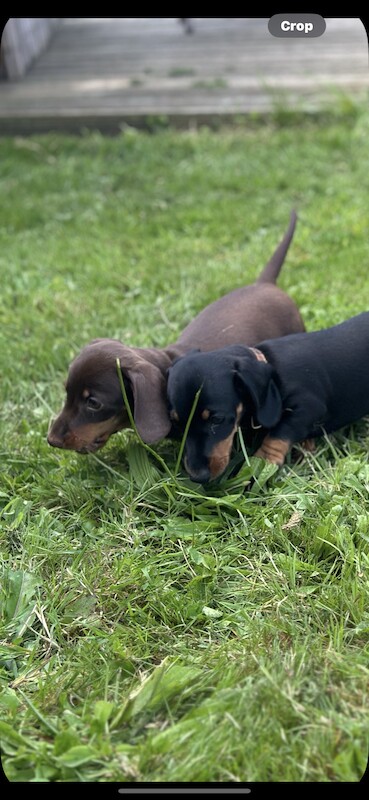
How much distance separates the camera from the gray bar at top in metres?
2.95

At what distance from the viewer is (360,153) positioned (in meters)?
6.44

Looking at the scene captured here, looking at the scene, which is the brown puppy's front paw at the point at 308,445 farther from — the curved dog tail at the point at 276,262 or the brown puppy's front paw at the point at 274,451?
the curved dog tail at the point at 276,262

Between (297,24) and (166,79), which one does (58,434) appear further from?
(166,79)

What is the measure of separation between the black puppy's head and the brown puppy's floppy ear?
0.05m

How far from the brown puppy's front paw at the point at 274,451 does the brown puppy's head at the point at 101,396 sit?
0.42 m

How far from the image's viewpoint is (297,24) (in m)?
2.99

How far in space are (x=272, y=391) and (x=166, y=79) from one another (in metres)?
6.90

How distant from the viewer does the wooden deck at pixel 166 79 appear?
7707mm

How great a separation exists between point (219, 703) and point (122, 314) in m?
2.75

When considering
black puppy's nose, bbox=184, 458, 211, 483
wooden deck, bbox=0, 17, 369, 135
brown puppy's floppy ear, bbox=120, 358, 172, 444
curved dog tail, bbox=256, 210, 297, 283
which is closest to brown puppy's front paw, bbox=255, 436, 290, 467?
black puppy's nose, bbox=184, 458, 211, 483

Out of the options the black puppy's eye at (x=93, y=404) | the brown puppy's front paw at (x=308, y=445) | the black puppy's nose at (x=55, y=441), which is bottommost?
the brown puppy's front paw at (x=308, y=445)

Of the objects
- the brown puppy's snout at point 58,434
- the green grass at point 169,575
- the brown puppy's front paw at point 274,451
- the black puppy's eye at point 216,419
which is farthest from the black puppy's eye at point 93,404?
the brown puppy's front paw at point 274,451
